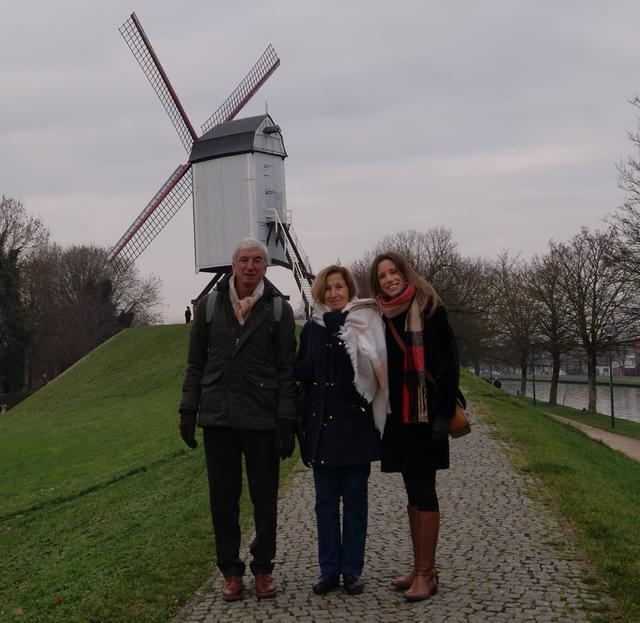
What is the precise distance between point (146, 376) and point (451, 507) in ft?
81.8

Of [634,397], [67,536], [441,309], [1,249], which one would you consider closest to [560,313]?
[634,397]

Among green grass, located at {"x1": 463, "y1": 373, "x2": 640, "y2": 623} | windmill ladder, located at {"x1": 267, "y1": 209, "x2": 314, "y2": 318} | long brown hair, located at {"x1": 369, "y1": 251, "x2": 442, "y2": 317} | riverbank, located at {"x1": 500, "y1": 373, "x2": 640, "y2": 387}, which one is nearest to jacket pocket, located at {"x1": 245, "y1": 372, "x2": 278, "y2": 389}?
long brown hair, located at {"x1": 369, "y1": 251, "x2": 442, "y2": 317}

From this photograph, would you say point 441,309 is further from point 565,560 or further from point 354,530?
point 565,560

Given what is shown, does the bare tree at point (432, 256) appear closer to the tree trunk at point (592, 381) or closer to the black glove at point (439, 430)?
the tree trunk at point (592, 381)

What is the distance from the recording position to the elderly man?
16.9 feet

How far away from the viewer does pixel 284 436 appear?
5125 mm

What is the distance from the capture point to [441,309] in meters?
5.14

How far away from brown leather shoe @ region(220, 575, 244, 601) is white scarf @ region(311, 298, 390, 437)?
135 cm

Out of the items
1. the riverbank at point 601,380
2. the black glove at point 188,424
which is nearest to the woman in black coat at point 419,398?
the black glove at point 188,424

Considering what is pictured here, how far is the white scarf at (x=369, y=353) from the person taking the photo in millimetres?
5066

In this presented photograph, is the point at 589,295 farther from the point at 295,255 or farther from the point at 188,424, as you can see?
the point at 188,424

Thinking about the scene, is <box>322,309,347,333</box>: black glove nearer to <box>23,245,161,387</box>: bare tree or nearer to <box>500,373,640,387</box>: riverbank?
<box>23,245,161,387</box>: bare tree

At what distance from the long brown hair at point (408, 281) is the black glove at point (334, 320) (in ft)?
0.90

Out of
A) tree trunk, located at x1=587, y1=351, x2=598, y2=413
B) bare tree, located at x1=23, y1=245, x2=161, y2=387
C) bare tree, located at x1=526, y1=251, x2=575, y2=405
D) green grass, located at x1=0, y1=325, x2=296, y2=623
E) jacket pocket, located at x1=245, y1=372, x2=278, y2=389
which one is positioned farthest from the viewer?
bare tree, located at x1=23, y1=245, x2=161, y2=387
